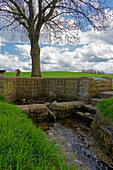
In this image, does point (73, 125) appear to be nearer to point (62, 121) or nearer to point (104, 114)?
point (62, 121)

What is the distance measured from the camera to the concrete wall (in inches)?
249

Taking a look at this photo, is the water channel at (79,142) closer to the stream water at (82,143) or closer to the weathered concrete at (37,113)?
the stream water at (82,143)

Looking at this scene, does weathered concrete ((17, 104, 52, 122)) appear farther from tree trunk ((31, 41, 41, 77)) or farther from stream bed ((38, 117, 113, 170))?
tree trunk ((31, 41, 41, 77))

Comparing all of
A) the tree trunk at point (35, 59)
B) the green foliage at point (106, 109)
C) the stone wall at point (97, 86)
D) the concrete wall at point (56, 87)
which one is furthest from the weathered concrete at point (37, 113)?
the tree trunk at point (35, 59)

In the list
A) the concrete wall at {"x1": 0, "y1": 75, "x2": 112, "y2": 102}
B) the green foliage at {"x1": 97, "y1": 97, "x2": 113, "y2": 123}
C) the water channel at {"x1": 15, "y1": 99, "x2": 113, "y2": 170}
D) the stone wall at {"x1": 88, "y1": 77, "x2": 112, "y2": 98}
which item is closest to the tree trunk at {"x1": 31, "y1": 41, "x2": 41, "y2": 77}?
the concrete wall at {"x1": 0, "y1": 75, "x2": 112, "y2": 102}

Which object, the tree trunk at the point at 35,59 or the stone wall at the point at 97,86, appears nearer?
the stone wall at the point at 97,86

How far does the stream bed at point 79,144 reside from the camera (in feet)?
8.61

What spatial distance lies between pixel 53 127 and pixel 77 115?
1.49 meters

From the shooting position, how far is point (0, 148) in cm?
153

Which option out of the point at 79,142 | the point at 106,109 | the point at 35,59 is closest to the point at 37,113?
the point at 79,142

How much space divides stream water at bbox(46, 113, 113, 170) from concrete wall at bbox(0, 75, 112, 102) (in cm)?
189

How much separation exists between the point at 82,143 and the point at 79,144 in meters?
0.11

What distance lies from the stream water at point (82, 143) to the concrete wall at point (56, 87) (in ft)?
6.21

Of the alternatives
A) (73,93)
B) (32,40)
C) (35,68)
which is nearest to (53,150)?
(73,93)
